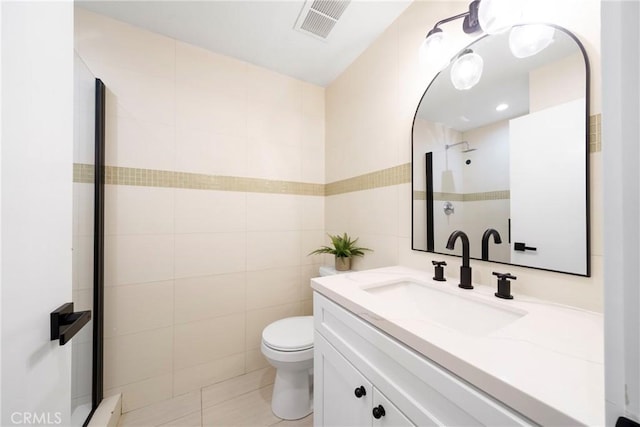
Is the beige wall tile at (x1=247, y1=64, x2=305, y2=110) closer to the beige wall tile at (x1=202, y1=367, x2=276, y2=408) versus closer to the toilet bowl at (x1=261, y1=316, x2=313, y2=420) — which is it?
the toilet bowl at (x1=261, y1=316, x2=313, y2=420)

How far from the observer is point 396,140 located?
4.78 feet

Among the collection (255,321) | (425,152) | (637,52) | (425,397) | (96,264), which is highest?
(425,152)

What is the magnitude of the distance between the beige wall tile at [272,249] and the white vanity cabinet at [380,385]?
0.91 m

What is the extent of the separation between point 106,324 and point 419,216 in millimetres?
1884

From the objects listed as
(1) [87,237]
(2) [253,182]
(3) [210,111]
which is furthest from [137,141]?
(2) [253,182]

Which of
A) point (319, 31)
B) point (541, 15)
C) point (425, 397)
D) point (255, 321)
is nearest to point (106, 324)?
point (255, 321)

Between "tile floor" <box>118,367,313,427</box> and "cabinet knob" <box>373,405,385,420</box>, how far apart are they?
92 cm

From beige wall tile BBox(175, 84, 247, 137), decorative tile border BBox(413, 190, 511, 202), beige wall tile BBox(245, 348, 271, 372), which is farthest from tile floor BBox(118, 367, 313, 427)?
beige wall tile BBox(175, 84, 247, 137)

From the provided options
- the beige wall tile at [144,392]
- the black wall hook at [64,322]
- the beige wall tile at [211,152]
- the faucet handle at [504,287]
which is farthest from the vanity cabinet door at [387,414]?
the beige wall tile at [211,152]

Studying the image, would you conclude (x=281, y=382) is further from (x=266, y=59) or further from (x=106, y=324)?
(x=266, y=59)

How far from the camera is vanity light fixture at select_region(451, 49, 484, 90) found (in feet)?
3.29

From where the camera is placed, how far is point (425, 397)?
0.58 meters

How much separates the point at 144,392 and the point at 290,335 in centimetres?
96

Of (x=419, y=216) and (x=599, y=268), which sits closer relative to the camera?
(x=599, y=268)
